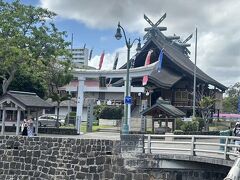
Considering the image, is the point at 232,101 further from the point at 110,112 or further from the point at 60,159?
the point at 60,159

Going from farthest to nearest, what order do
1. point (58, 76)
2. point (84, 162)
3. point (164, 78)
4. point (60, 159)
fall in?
point (164, 78) → point (58, 76) → point (60, 159) → point (84, 162)

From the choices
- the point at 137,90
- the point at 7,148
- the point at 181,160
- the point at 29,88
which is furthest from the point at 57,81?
the point at 181,160

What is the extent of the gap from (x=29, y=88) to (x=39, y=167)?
18765 millimetres

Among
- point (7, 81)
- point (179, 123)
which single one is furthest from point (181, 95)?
point (7, 81)

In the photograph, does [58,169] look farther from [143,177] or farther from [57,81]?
[57,81]

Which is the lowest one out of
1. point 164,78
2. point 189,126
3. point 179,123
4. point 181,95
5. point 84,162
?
point 84,162

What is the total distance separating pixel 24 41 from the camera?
32.4 m

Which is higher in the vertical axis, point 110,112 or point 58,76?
point 58,76

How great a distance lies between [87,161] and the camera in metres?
19.1

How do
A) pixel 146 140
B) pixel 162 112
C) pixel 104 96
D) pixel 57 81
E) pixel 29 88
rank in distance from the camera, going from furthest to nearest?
pixel 104 96 < pixel 57 81 < pixel 29 88 < pixel 162 112 < pixel 146 140

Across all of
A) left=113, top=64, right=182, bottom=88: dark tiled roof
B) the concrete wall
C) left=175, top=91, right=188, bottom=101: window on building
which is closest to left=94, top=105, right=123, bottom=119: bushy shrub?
left=113, top=64, right=182, bottom=88: dark tiled roof

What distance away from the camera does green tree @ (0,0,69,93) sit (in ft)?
103

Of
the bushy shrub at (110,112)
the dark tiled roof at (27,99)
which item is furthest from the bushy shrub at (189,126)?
the dark tiled roof at (27,99)

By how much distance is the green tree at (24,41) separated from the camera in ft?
103
